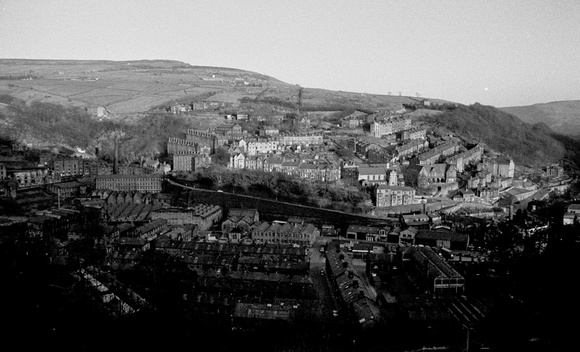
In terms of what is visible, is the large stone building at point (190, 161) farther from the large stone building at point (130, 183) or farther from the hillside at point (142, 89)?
the hillside at point (142, 89)

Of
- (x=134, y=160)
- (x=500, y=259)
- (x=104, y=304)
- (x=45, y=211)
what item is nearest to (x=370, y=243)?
(x=500, y=259)

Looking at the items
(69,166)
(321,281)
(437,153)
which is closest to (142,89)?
(69,166)

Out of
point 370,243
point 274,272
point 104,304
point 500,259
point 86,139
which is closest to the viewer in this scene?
point 104,304

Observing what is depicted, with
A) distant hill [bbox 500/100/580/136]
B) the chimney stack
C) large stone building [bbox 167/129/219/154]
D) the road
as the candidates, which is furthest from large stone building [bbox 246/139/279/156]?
distant hill [bbox 500/100/580/136]

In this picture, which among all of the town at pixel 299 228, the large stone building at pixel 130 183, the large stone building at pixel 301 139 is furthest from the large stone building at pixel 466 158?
the large stone building at pixel 130 183

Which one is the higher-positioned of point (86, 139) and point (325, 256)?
point (86, 139)

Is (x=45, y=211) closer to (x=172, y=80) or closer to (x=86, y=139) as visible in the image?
(x=86, y=139)
